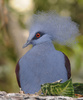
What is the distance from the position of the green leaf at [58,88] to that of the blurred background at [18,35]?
6.91ft

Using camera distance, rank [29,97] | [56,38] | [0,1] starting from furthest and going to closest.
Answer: [0,1]
[56,38]
[29,97]

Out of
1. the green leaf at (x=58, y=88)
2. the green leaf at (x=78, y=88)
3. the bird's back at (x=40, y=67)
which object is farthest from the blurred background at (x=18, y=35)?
the green leaf at (x=58, y=88)

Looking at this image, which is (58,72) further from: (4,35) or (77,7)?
(77,7)

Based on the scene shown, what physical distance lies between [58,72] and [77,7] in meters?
4.46

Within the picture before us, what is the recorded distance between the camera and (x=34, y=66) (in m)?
2.23

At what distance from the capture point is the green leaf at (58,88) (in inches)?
67.7

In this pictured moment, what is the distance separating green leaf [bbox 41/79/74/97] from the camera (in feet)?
5.65

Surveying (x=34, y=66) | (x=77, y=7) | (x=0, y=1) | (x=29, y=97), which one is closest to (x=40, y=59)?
(x=34, y=66)

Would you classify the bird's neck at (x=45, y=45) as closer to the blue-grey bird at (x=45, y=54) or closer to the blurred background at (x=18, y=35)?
the blue-grey bird at (x=45, y=54)

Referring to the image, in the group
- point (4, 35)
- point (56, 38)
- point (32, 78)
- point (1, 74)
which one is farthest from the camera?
point (1, 74)

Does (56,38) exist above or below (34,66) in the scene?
above

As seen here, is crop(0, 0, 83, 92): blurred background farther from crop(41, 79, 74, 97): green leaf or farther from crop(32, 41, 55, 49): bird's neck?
crop(41, 79, 74, 97): green leaf

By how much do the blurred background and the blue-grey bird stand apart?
1434 millimetres

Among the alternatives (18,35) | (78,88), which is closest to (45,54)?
(78,88)
